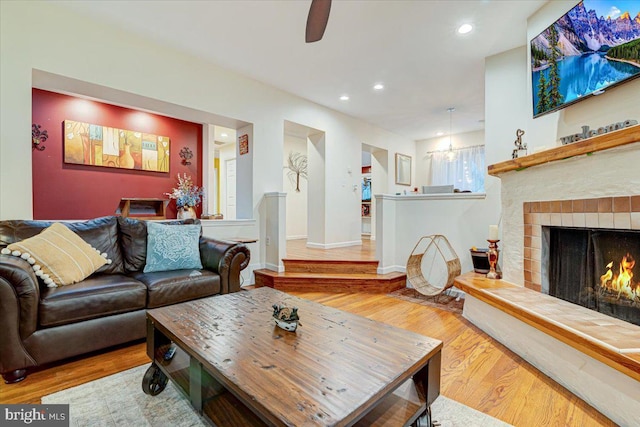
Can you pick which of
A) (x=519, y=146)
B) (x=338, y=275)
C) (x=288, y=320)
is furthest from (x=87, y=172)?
(x=519, y=146)

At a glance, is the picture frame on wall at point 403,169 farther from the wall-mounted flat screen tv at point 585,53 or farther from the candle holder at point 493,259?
the wall-mounted flat screen tv at point 585,53

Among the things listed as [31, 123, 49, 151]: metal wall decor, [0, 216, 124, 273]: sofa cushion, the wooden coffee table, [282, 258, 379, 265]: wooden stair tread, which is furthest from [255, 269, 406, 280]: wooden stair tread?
[31, 123, 49, 151]: metal wall decor

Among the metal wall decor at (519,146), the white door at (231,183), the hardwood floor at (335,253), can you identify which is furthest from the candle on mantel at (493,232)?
the white door at (231,183)

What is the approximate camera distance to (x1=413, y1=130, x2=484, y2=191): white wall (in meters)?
6.81

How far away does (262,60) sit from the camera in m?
3.65

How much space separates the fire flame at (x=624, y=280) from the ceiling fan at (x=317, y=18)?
2.35m

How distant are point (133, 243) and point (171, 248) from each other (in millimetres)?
361

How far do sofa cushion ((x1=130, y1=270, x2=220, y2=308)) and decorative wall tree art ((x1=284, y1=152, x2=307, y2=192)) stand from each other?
4284 mm

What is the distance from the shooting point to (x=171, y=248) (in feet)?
9.34

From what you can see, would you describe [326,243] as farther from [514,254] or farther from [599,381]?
[599,381]

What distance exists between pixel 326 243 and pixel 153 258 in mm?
3024

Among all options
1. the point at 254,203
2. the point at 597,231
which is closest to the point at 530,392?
the point at 597,231

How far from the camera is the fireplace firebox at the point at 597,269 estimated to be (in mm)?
1849

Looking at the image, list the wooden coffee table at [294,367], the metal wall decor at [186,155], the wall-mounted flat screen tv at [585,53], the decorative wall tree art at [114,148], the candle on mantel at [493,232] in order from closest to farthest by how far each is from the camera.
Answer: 1. the wooden coffee table at [294,367]
2. the wall-mounted flat screen tv at [585,53]
3. the candle on mantel at [493,232]
4. the decorative wall tree art at [114,148]
5. the metal wall decor at [186,155]
